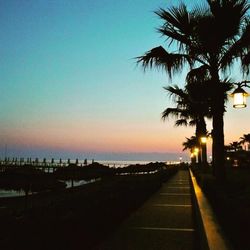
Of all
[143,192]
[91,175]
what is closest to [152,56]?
[143,192]

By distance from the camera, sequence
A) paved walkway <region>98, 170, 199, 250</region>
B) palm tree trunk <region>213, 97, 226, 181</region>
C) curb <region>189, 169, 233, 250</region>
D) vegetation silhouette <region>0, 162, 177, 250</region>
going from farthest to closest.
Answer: palm tree trunk <region>213, 97, 226, 181</region> < paved walkway <region>98, 170, 199, 250</region> < curb <region>189, 169, 233, 250</region> < vegetation silhouette <region>0, 162, 177, 250</region>

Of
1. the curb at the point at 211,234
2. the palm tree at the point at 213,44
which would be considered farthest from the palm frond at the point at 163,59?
the curb at the point at 211,234

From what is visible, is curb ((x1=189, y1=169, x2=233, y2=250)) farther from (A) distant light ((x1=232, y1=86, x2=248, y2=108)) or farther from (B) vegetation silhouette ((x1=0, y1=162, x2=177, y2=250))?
(A) distant light ((x1=232, y1=86, x2=248, y2=108))

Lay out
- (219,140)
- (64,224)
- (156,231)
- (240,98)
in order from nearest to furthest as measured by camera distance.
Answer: (64,224)
(240,98)
(156,231)
(219,140)

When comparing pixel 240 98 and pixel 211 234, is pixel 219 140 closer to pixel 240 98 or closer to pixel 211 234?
pixel 240 98

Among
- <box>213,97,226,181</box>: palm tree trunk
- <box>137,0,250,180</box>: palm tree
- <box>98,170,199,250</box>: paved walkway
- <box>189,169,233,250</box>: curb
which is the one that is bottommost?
<box>98,170,199,250</box>: paved walkway

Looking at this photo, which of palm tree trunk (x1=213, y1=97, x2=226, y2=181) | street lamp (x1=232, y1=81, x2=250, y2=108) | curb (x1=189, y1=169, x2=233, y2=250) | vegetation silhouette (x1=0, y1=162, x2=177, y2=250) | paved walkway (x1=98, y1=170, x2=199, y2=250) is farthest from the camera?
palm tree trunk (x1=213, y1=97, x2=226, y2=181)

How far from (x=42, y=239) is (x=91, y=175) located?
195ft

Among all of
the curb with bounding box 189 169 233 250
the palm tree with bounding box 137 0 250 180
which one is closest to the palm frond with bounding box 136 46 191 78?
the palm tree with bounding box 137 0 250 180

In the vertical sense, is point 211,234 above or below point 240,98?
below

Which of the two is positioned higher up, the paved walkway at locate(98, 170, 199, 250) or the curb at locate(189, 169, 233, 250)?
the curb at locate(189, 169, 233, 250)

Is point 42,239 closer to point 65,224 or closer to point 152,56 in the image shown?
point 65,224

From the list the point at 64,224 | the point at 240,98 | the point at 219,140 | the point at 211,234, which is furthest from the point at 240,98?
the point at 64,224

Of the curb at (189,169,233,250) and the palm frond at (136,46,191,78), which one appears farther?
the palm frond at (136,46,191,78)
